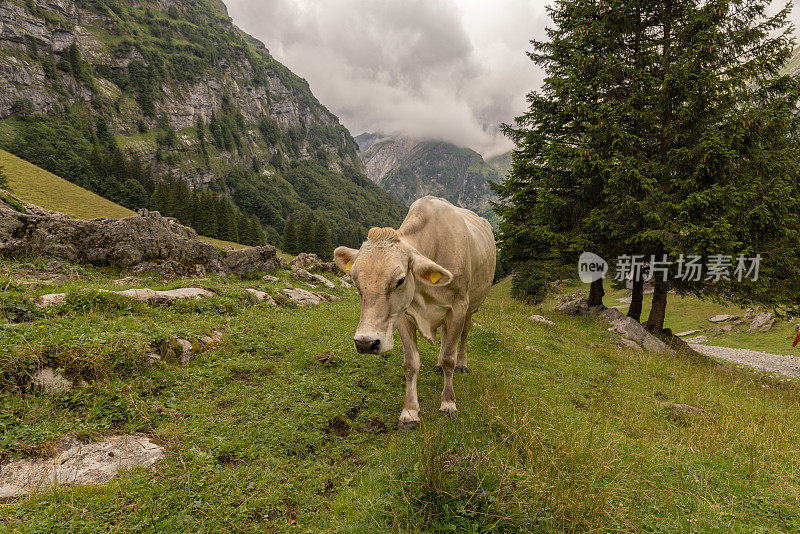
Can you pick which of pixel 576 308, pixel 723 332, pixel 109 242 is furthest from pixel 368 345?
pixel 723 332

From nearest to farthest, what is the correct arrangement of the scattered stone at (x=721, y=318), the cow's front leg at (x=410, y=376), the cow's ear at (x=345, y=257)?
the cow's ear at (x=345, y=257)
the cow's front leg at (x=410, y=376)
the scattered stone at (x=721, y=318)

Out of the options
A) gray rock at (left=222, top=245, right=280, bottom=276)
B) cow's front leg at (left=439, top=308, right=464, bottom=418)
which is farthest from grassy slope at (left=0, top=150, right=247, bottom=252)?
cow's front leg at (left=439, top=308, right=464, bottom=418)

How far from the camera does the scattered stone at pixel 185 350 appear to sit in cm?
585

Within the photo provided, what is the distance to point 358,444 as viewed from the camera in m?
4.64

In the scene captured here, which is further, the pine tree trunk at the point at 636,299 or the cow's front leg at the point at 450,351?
the pine tree trunk at the point at 636,299

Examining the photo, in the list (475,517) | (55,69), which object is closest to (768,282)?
(475,517)

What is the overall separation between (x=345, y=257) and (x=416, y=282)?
114 cm

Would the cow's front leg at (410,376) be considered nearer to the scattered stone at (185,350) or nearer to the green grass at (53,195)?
the scattered stone at (185,350)

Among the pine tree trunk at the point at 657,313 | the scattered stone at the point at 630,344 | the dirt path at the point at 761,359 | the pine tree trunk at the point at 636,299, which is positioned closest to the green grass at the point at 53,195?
the scattered stone at the point at 630,344

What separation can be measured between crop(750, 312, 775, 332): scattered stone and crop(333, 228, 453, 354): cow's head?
35423 mm

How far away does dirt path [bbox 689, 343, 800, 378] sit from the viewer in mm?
17072

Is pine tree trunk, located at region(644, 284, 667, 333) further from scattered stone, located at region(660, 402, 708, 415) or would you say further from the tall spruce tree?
scattered stone, located at region(660, 402, 708, 415)

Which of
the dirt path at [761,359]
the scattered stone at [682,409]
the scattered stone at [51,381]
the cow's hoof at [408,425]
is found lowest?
the dirt path at [761,359]

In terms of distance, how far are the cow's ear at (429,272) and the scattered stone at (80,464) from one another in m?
3.82
